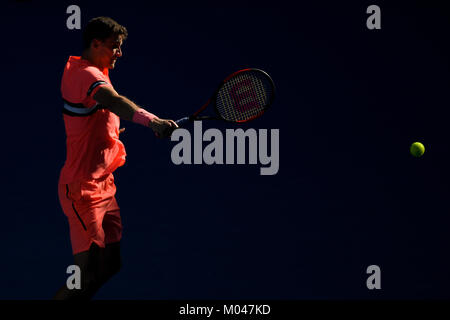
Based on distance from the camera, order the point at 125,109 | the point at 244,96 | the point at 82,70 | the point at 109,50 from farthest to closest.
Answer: the point at 244,96
the point at 109,50
the point at 82,70
the point at 125,109

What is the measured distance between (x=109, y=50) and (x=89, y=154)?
50 centimetres

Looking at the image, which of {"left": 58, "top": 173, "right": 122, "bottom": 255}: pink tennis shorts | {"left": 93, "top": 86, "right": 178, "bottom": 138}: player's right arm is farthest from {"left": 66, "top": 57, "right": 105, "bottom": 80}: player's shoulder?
{"left": 58, "top": 173, "right": 122, "bottom": 255}: pink tennis shorts

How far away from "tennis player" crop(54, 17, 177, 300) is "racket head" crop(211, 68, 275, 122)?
22.7 inches

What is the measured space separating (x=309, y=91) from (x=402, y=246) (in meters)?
1.13

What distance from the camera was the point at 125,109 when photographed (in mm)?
3531

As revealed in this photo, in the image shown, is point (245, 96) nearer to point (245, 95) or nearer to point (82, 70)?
point (245, 95)

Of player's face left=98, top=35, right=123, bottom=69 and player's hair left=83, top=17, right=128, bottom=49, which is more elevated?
player's hair left=83, top=17, right=128, bottom=49

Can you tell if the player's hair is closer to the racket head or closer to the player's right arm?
the player's right arm

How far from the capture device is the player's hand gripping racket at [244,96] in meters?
4.04

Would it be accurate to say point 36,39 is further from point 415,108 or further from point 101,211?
point 415,108

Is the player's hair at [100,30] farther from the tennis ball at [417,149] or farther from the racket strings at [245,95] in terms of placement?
the tennis ball at [417,149]

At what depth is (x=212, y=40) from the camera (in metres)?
4.83

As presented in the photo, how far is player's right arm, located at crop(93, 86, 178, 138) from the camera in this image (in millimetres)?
3490

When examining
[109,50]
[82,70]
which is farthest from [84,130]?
[109,50]
